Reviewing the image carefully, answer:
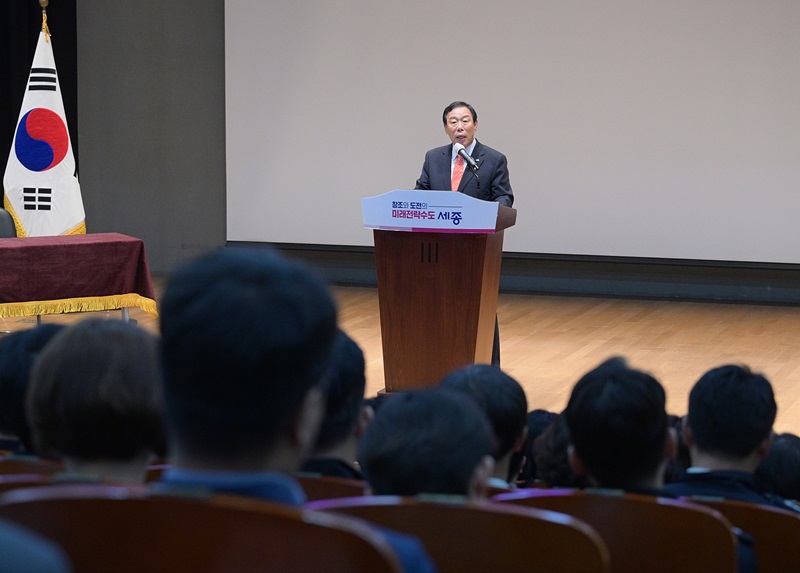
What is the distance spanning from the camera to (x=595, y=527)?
1368mm

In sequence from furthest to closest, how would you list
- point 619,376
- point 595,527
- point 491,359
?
1. point 491,359
2. point 619,376
3. point 595,527

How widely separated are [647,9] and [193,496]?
8026mm

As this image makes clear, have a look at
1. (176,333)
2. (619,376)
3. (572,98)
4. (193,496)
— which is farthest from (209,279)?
(572,98)

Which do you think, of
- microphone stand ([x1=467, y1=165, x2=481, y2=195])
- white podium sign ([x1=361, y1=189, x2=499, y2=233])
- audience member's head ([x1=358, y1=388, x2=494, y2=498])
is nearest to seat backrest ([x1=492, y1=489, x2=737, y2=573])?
audience member's head ([x1=358, y1=388, x2=494, y2=498])

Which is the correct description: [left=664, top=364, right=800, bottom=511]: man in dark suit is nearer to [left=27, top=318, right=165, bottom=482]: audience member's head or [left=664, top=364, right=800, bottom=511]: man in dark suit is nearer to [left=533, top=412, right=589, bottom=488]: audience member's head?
[left=533, top=412, right=589, bottom=488]: audience member's head

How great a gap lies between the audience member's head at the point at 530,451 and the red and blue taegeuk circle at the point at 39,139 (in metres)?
5.55

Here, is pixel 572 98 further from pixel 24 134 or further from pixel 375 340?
pixel 24 134

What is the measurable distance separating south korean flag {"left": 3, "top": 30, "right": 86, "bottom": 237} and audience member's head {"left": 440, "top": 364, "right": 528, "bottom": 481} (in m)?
5.79

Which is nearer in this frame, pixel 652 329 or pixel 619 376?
pixel 619 376

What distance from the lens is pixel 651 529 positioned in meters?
1.35

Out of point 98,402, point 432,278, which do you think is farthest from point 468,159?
point 98,402

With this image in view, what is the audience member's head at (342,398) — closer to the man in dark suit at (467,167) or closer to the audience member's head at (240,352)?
the audience member's head at (240,352)

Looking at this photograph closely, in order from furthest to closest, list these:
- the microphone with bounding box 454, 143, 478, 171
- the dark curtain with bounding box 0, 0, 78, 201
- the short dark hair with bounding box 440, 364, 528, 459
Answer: the dark curtain with bounding box 0, 0, 78, 201, the microphone with bounding box 454, 143, 478, 171, the short dark hair with bounding box 440, 364, 528, 459

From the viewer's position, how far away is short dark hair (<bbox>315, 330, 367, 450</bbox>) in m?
1.79
